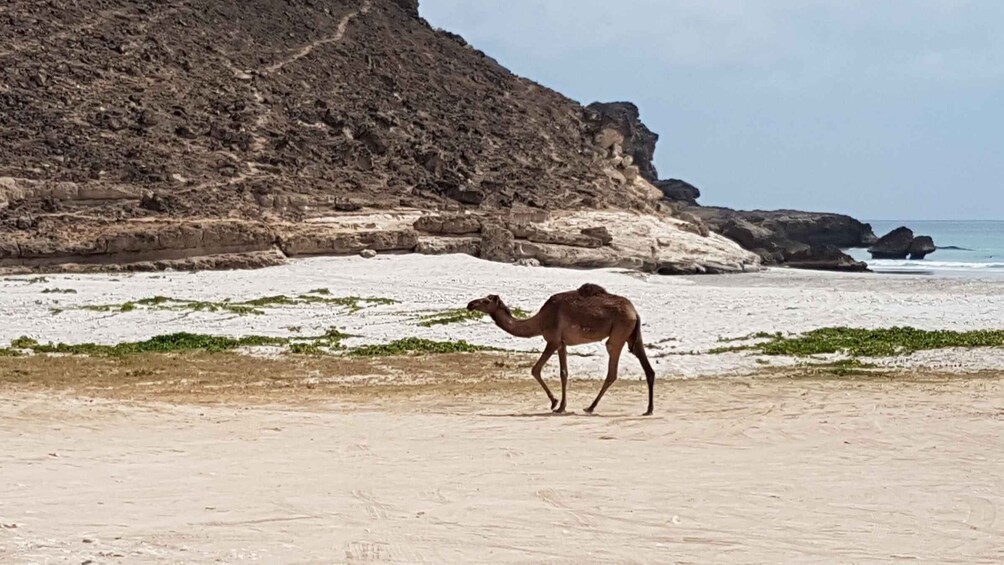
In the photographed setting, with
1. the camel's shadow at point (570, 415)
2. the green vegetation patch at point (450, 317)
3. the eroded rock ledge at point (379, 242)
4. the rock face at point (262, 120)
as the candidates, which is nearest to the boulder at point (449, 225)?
the eroded rock ledge at point (379, 242)

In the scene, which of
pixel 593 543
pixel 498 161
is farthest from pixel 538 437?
pixel 498 161

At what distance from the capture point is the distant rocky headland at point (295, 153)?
46062 millimetres

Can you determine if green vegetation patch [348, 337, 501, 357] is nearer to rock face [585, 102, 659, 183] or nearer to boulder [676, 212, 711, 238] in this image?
boulder [676, 212, 711, 238]

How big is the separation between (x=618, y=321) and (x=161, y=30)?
58.7 m

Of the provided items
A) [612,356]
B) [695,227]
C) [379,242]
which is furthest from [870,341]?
[695,227]

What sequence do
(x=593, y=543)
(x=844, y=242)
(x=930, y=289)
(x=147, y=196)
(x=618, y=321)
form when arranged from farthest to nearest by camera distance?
(x=844, y=242) → (x=147, y=196) → (x=930, y=289) → (x=618, y=321) → (x=593, y=543)

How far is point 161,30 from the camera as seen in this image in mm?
65938

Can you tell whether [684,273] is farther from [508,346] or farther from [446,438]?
[446,438]

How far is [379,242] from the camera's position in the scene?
47.4m

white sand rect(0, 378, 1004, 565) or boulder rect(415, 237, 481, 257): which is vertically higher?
boulder rect(415, 237, 481, 257)

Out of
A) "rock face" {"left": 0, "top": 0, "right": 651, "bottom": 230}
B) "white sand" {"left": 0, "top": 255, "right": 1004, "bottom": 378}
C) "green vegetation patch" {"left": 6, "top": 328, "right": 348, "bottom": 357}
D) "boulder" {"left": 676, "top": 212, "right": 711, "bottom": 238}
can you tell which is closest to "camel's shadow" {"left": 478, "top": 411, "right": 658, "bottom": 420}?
"white sand" {"left": 0, "top": 255, "right": 1004, "bottom": 378}

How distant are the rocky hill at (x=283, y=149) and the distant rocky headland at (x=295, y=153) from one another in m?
0.13

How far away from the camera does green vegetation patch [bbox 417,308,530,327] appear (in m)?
25.1

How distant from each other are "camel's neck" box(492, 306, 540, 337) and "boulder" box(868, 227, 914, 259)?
309ft
